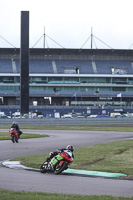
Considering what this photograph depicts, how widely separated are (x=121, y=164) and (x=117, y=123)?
46.5 meters

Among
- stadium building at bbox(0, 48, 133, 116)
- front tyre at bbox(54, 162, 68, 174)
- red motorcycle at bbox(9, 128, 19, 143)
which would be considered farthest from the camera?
stadium building at bbox(0, 48, 133, 116)

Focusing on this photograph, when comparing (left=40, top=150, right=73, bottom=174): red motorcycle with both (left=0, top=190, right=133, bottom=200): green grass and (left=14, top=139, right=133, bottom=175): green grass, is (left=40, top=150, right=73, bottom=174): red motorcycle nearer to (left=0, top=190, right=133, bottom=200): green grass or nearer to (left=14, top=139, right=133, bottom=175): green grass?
(left=14, top=139, right=133, bottom=175): green grass

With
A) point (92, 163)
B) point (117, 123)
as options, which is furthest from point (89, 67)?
point (92, 163)

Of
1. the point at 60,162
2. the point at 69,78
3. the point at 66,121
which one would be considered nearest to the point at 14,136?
the point at 60,162

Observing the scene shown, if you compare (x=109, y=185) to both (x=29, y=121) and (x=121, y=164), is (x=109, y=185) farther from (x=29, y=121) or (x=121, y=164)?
(x=29, y=121)

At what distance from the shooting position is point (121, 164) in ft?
55.4

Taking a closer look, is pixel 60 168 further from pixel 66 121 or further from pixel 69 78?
pixel 69 78

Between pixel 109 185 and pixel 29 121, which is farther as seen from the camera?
pixel 29 121

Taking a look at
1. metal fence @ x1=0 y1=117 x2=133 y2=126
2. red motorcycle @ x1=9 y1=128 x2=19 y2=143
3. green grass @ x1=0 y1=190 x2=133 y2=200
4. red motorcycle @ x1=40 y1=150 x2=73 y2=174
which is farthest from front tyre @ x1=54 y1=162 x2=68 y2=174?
metal fence @ x1=0 y1=117 x2=133 y2=126

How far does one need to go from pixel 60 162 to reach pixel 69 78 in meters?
87.6

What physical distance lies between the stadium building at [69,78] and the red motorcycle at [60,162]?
270 ft

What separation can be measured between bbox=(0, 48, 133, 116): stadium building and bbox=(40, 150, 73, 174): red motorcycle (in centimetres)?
8234

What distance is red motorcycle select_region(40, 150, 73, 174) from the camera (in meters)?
14.1

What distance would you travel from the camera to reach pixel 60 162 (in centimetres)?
1412
